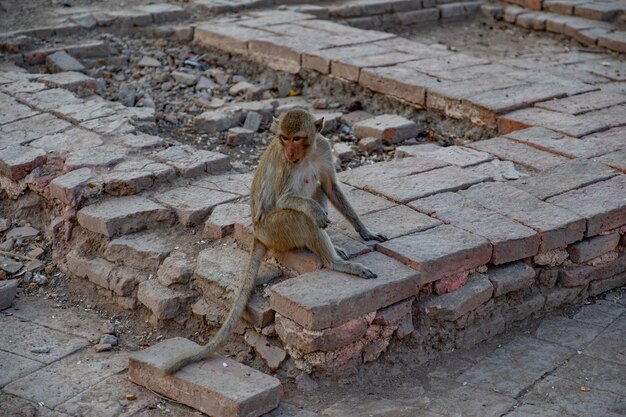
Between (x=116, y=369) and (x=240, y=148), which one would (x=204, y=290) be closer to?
(x=116, y=369)

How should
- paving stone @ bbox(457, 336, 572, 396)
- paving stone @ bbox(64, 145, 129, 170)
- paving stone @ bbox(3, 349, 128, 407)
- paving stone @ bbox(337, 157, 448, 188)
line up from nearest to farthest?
paving stone @ bbox(3, 349, 128, 407) → paving stone @ bbox(457, 336, 572, 396) → paving stone @ bbox(337, 157, 448, 188) → paving stone @ bbox(64, 145, 129, 170)

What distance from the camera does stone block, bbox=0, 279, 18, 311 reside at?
5.45 m

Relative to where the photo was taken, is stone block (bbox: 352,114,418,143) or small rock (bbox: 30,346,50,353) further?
stone block (bbox: 352,114,418,143)

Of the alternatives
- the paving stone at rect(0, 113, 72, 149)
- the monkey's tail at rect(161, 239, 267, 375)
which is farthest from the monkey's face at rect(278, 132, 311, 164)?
the paving stone at rect(0, 113, 72, 149)

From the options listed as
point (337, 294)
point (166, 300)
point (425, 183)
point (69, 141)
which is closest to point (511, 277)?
point (425, 183)

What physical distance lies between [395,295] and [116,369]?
1.55 meters

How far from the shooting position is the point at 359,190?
5.88 meters

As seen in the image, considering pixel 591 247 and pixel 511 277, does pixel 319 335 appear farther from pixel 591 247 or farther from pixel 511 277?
pixel 591 247

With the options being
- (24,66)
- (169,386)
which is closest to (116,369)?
(169,386)

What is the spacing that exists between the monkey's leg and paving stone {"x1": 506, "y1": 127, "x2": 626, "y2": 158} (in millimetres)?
2483

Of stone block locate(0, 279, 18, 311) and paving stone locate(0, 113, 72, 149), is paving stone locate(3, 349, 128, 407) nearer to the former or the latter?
stone block locate(0, 279, 18, 311)

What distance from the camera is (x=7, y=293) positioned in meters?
5.48

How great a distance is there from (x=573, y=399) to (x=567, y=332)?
0.76 meters

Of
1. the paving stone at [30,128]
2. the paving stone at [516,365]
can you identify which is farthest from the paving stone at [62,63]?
the paving stone at [516,365]
